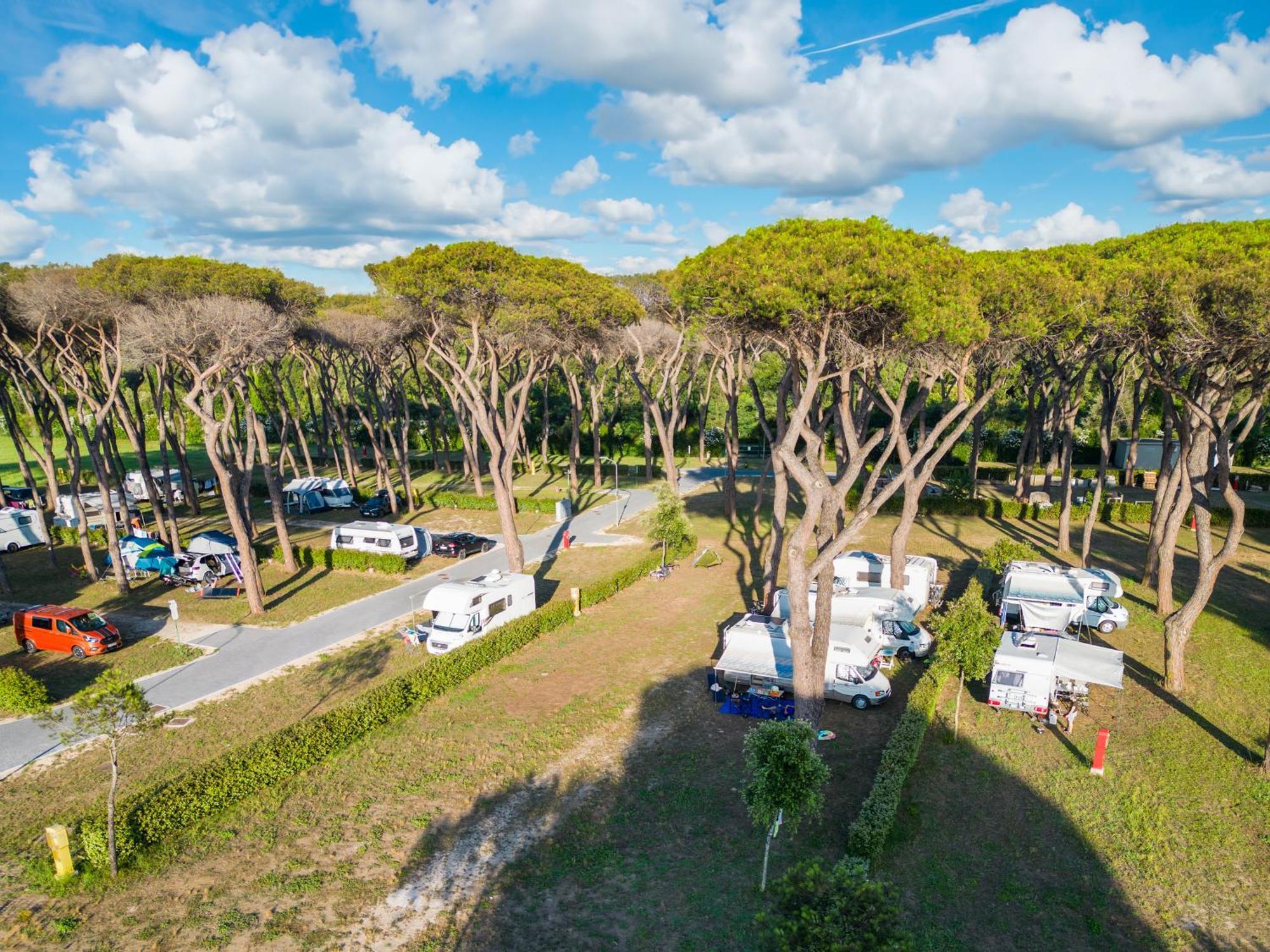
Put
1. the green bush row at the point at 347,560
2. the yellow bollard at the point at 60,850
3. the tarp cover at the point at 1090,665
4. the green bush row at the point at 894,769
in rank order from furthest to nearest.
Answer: the green bush row at the point at 347,560
the tarp cover at the point at 1090,665
the green bush row at the point at 894,769
the yellow bollard at the point at 60,850

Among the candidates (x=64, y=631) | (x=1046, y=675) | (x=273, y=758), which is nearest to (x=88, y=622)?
(x=64, y=631)

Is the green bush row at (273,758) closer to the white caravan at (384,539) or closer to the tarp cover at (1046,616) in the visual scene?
the white caravan at (384,539)

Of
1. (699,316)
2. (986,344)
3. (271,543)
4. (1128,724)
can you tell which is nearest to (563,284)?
(699,316)

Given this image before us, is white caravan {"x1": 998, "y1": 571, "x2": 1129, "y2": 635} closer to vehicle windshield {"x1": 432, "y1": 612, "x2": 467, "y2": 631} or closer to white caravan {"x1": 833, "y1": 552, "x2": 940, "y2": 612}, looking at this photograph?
white caravan {"x1": 833, "y1": 552, "x2": 940, "y2": 612}

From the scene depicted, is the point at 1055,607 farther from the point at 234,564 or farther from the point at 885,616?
the point at 234,564

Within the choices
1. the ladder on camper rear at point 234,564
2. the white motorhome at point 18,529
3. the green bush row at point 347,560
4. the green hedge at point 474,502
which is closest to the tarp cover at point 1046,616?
the green bush row at point 347,560

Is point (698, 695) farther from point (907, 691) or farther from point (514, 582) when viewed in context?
point (514, 582)

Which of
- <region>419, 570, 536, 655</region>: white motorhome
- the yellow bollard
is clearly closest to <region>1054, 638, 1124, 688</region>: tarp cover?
<region>419, 570, 536, 655</region>: white motorhome

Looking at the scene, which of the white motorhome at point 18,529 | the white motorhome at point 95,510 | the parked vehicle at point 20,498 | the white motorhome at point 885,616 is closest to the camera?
the white motorhome at point 885,616
